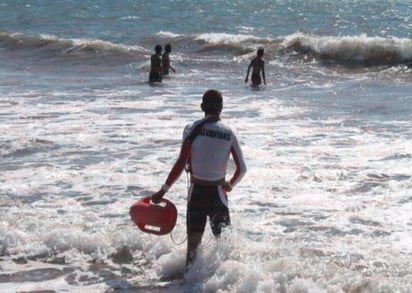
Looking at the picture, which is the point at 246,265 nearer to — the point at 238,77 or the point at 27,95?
the point at 27,95

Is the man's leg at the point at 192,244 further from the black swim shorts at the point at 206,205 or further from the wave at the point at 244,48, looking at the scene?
the wave at the point at 244,48

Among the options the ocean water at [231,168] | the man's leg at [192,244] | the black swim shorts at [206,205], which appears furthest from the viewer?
the ocean water at [231,168]

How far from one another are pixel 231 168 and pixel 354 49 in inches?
738

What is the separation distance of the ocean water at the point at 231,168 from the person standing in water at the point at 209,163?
0.47m

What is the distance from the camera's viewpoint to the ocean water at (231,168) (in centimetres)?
739

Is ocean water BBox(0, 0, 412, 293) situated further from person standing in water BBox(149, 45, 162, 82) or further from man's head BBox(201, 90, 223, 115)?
man's head BBox(201, 90, 223, 115)

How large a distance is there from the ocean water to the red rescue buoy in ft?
1.40

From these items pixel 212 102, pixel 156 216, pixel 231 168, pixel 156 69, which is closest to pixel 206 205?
pixel 156 216

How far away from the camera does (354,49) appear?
95.5 ft

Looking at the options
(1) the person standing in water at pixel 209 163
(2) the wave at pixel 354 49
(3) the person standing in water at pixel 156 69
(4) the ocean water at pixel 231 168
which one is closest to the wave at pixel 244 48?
(2) the wave at pixel 354 49

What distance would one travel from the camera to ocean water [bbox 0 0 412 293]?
7.39 metres

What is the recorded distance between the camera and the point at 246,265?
7.23 metres

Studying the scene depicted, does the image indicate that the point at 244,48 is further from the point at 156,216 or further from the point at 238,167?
the point at 238,167

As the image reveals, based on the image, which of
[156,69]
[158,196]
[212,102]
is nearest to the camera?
[212,102]
